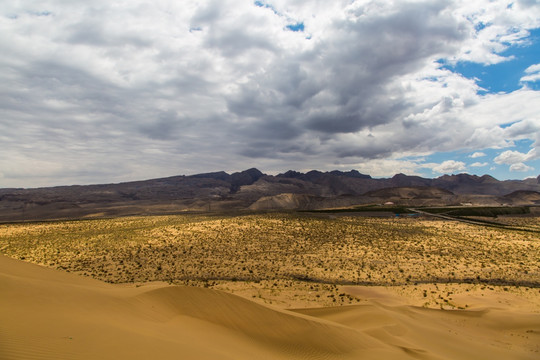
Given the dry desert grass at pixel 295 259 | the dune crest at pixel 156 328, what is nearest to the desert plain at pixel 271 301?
the dune crest at pixel 156 328

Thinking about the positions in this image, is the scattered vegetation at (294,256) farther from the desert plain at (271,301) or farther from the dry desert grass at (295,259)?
the desert plain at (271,301)

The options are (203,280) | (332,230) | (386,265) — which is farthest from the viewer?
(332,230)

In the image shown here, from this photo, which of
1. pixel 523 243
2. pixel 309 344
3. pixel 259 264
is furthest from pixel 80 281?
pixel 523 243

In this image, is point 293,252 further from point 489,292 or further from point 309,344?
point 309,344

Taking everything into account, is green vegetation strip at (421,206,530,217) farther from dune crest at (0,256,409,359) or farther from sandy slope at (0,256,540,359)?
dune crest at (0,256,409,359)

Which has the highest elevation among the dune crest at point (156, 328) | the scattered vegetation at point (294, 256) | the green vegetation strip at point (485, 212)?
the dune crest at point (156, 328)

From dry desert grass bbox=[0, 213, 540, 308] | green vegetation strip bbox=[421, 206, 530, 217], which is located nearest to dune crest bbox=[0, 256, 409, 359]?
dry desert grass bbox=[0, 213, 540, 308]

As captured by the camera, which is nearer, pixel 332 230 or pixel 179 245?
pixel 179 245
